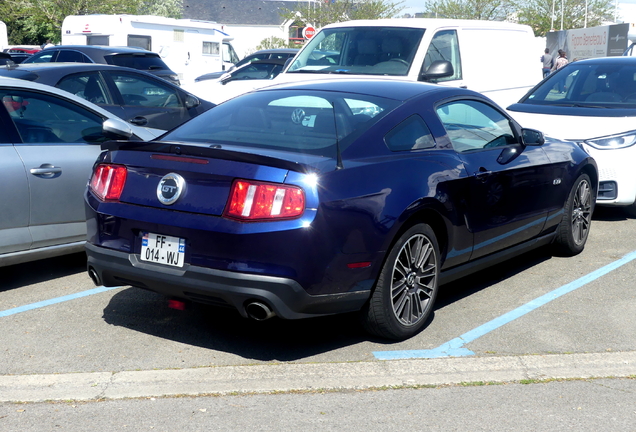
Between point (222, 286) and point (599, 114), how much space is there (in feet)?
20.1

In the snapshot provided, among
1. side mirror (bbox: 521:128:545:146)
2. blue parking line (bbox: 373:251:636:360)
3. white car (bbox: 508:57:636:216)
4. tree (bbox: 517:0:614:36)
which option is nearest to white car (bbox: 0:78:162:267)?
blue parking line (bbox: 373:251:636:360)

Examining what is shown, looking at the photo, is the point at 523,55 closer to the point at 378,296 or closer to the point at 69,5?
→ the point at 378,296

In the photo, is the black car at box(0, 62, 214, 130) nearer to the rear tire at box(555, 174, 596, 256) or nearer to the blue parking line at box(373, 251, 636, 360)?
the rear tire at box(555, 174, 596, 256)

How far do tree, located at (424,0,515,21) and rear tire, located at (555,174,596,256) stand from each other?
49.9m

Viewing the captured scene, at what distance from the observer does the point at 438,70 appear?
894 cm

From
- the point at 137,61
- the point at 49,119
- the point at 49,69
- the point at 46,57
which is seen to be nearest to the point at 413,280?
the point at 49,119

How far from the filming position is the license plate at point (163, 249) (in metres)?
4.39

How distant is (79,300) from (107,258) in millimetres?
1234

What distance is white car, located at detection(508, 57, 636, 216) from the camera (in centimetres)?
847

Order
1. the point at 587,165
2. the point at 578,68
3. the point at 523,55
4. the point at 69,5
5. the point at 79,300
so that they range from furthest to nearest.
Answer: the point at 69,5 < the point at 523,55 < the point at 578,68 < the point at 587,165 < the point at 79,300

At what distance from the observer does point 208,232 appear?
4.27 metres

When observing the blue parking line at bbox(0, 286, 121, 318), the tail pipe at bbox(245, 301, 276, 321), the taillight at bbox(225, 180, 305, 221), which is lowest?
the blue parking line at bbox(0, 286, 121, 318)

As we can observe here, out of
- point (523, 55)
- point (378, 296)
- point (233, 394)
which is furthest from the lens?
point (523, 55)

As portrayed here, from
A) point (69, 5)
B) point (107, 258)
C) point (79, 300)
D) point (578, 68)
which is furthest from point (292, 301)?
point (69, 5)
